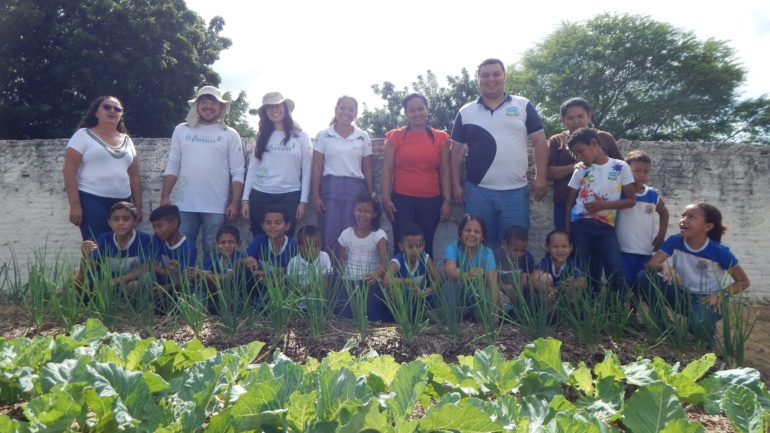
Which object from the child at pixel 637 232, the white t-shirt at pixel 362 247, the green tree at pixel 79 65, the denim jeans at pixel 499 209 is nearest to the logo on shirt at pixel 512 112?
the denim jeans at pixel 499 209

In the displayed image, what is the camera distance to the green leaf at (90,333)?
2.27 m

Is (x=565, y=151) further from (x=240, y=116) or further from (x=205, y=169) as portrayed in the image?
(x=240, y=116)

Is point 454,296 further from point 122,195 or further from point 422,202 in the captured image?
point 122,195

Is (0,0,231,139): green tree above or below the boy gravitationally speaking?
above

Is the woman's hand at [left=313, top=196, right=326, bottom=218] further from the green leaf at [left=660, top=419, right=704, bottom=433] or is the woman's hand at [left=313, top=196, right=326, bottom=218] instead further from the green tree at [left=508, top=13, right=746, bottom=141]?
the green tree at [left=508, top=13, right=746, bottom=141]

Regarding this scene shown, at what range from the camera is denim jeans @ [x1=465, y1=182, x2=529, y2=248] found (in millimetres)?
4020

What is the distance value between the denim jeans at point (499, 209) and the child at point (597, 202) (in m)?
0.37

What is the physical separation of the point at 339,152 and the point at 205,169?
1015 millimetres

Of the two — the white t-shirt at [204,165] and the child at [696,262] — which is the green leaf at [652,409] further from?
the white t-shirt at [204,165]

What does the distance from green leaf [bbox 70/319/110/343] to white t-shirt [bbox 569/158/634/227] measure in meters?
2.89

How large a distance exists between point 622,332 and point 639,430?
4.88ft

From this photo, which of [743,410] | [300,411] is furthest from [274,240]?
[743,410]

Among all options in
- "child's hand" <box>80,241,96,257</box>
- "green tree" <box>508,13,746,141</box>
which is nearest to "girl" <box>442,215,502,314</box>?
"child's hand" <box>80,241,96,257</box>

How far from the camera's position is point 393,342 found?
276 centimetres
